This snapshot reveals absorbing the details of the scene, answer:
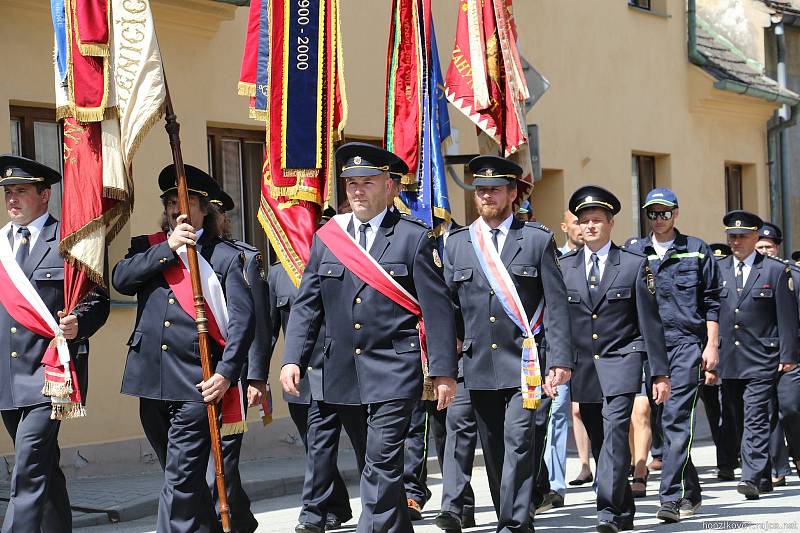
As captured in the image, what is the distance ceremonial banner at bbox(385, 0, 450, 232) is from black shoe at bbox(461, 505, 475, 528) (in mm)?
2293

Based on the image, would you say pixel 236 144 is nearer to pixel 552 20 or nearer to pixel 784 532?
pixel 552 20

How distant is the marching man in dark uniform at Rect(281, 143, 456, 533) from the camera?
729 centimetres

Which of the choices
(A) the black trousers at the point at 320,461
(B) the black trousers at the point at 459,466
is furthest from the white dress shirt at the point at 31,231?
(B) the black trousers at the point at 459,466

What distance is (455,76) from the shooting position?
38.3 ft

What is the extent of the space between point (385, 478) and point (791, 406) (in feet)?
20.1

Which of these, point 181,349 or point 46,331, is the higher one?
point 46,331

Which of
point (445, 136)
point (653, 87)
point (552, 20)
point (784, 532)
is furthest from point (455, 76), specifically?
point (653, 87)

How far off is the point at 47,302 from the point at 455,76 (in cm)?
490

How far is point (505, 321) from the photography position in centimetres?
863

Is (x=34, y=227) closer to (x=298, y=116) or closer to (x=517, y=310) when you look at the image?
(x=298, y=116)

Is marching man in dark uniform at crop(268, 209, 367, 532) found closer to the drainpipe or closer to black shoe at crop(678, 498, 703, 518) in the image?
black shoe at crop(678, 498, 703, 518)

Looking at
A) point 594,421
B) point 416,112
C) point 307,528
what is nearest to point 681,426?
point 594,421

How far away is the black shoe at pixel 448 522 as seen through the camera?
9.10 meters

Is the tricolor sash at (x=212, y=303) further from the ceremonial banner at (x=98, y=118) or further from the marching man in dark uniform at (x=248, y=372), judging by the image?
the ceremonial banner at (x=98, y=118)
